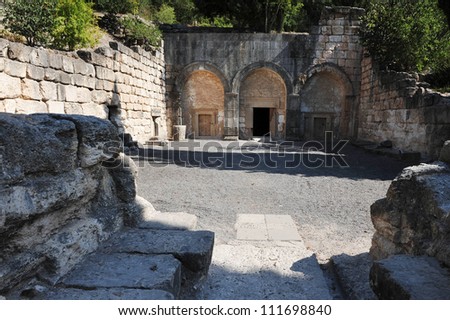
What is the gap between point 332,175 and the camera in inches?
277

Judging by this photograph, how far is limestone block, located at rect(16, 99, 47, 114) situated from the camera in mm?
5730

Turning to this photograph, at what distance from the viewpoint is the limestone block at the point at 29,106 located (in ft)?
18.8

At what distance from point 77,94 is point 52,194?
21.4 ft

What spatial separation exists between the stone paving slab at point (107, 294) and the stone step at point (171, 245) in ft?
1.64

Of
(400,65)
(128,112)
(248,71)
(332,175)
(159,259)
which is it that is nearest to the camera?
(159,259)

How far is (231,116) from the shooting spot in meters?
15.0

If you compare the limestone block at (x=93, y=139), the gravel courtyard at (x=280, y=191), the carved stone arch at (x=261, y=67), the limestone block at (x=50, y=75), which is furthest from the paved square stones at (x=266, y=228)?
the carved stone arch at (x=261, y=67)

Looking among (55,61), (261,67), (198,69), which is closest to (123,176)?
(55,61)

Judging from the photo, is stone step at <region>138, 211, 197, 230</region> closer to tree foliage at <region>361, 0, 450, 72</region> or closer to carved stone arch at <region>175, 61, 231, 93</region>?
tree foliage at <region>361, 0, 450, 72</region>

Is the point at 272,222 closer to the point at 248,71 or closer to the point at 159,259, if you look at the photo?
the point at 159,259

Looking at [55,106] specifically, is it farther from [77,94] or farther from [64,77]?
[77,94]
